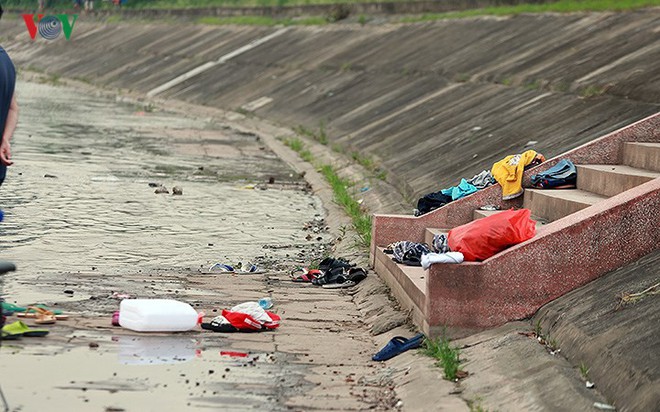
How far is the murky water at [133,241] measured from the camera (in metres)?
8.03

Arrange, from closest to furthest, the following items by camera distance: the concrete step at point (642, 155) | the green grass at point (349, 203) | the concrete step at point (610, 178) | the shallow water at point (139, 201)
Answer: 1. the concrete step at point (610, 178)
2. the concrete step at point (642, 155)
3. the shallow water at point (139, 201)
4. the green grass at point (349, 203)

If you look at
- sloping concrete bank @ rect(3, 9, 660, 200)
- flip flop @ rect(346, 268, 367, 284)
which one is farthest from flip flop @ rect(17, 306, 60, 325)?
sloping concrete bank @ rect(3, 9, 660, 200)

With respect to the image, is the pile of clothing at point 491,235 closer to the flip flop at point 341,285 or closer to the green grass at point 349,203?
the flip flop at point 341,285

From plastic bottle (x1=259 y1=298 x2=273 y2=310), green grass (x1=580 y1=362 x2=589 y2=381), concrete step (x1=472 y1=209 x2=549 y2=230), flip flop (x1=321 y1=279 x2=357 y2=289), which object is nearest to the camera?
green grass (x1=580 y1=362 x2=589 y2=381)

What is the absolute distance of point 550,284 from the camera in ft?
30.8

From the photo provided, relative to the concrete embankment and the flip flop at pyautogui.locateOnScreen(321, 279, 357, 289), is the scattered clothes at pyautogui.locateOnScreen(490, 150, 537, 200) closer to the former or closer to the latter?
the flip flop at pyautogui.locateOnScreen(321, 279, 357, 289)

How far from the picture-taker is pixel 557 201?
11617 mm

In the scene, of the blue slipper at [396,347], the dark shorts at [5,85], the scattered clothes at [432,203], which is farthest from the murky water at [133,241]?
the scattered clothes at [432,203]

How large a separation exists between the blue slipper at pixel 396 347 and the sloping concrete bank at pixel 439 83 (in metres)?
6.42

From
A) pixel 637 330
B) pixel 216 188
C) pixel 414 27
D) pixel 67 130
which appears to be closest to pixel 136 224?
pixel 216 188

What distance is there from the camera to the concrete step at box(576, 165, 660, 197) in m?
11.1

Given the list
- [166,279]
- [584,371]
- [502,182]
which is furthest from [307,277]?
[584,371]

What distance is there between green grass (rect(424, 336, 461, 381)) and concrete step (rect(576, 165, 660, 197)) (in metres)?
2.73

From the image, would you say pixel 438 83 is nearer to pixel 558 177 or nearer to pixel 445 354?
pixel 558 177
